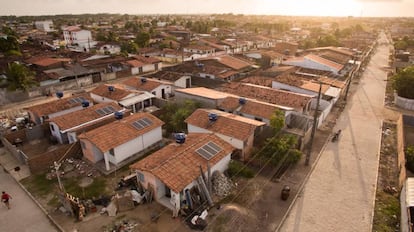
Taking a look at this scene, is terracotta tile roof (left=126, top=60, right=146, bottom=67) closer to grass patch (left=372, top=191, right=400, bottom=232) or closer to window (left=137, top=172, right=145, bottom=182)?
window (left=137, top=172, right=145, bottom=182)

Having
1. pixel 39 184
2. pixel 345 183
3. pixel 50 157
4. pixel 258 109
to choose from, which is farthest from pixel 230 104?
pixel 39 184

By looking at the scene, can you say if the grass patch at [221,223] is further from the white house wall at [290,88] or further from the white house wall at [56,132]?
the white house wall at [290,88]

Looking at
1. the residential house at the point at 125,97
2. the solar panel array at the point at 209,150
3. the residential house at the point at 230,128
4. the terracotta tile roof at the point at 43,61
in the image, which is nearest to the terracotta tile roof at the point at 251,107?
the residential house at the point at 230,128

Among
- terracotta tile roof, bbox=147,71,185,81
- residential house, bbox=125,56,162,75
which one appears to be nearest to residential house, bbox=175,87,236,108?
terracotta tile roof, bbox=147,71,185,81

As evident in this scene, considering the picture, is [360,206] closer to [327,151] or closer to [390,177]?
[390,177]

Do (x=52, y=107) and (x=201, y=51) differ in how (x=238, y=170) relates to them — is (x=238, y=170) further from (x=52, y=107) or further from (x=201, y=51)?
(x=201, y=51)

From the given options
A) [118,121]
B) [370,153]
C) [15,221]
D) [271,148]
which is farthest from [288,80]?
[15,221]
